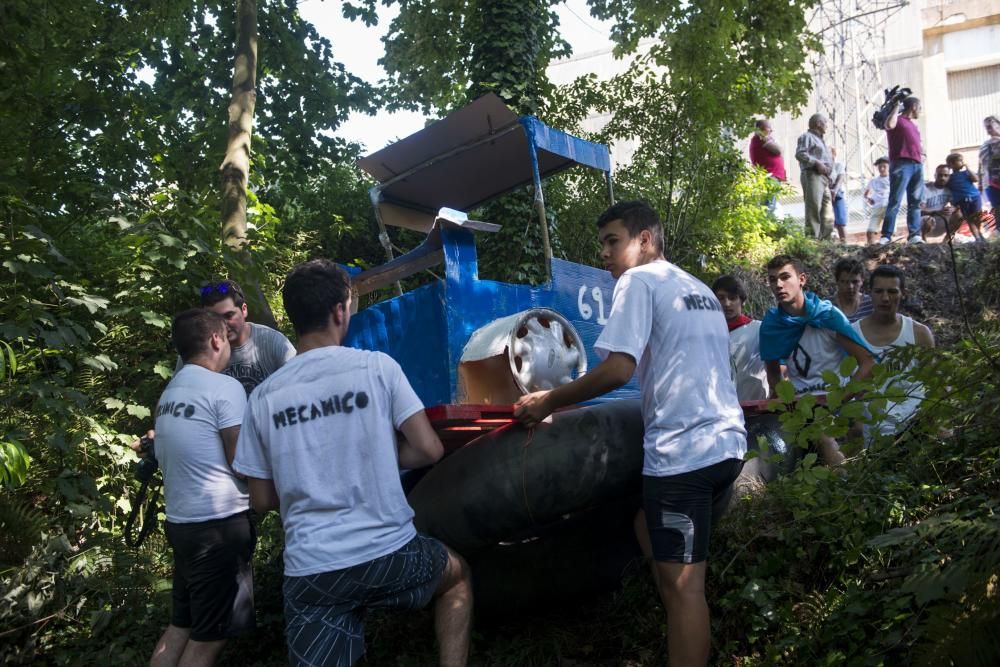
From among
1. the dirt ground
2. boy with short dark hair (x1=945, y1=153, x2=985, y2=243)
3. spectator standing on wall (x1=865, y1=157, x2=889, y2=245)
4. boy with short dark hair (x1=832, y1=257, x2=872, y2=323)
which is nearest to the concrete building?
spectator standing on wall (x1=865, y1=157, x2=889, y2=245)

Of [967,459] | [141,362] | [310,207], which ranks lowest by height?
[967,459]

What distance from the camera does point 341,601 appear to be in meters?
2.79

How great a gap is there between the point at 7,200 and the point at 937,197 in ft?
36.7

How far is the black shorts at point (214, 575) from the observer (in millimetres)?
3674

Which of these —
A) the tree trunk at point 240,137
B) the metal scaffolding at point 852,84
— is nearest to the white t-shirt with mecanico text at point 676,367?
the tree trunk at point 240,137

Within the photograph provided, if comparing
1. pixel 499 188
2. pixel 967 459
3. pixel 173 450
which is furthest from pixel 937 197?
pixel 173 450

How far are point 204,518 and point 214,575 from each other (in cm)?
24

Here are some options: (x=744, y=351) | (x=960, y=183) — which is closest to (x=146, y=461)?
(x=744, y=351)

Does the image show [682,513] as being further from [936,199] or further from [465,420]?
[936,199]

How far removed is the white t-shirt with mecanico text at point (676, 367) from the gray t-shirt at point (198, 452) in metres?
1.67

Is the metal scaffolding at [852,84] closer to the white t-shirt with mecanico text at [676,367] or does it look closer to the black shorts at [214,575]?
the white t-shirt with mecanico text at [676,367]

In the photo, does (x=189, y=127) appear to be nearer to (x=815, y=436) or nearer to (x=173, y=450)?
(x=173, y=450)

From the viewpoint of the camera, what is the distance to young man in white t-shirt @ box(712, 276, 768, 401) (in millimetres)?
5473

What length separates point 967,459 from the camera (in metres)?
3.67
